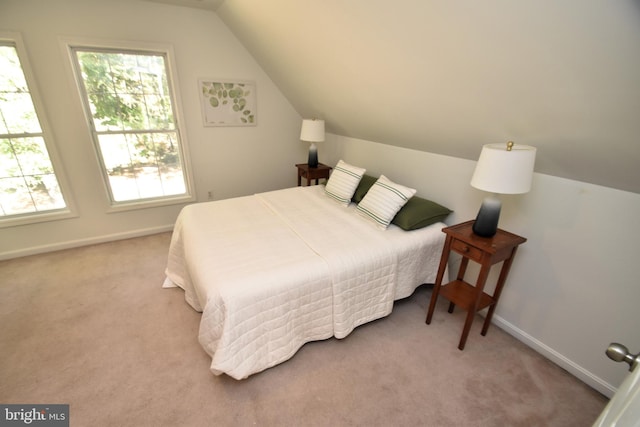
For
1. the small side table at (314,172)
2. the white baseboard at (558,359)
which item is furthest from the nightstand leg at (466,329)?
the small side table at (314,172)

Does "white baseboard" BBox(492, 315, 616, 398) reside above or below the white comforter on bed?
below

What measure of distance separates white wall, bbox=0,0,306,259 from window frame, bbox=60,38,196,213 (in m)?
0.05

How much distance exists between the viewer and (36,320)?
200 centimetres

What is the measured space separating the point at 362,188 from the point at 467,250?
117cm

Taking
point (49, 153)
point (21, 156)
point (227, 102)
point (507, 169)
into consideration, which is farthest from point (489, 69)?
point (21, 156)

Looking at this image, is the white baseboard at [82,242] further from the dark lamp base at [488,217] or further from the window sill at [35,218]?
the dark lamp base at [488,217]

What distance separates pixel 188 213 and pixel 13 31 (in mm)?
2108

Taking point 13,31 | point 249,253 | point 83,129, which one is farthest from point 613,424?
point 13,31

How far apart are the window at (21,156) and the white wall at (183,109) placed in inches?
4.2

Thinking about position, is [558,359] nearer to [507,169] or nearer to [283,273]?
[507,169]

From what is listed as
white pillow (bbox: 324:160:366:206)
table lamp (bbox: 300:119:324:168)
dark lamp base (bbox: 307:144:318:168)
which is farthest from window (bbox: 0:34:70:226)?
white pillow (bbox: 324:160:366:206)

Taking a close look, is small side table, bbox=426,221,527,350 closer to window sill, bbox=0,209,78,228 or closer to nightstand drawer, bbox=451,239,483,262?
nightstand drawer, bbox=451,239,483,262

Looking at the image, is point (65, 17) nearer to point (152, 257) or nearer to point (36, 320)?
point (152, 257)

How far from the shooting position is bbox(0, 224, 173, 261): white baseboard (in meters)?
2.74
